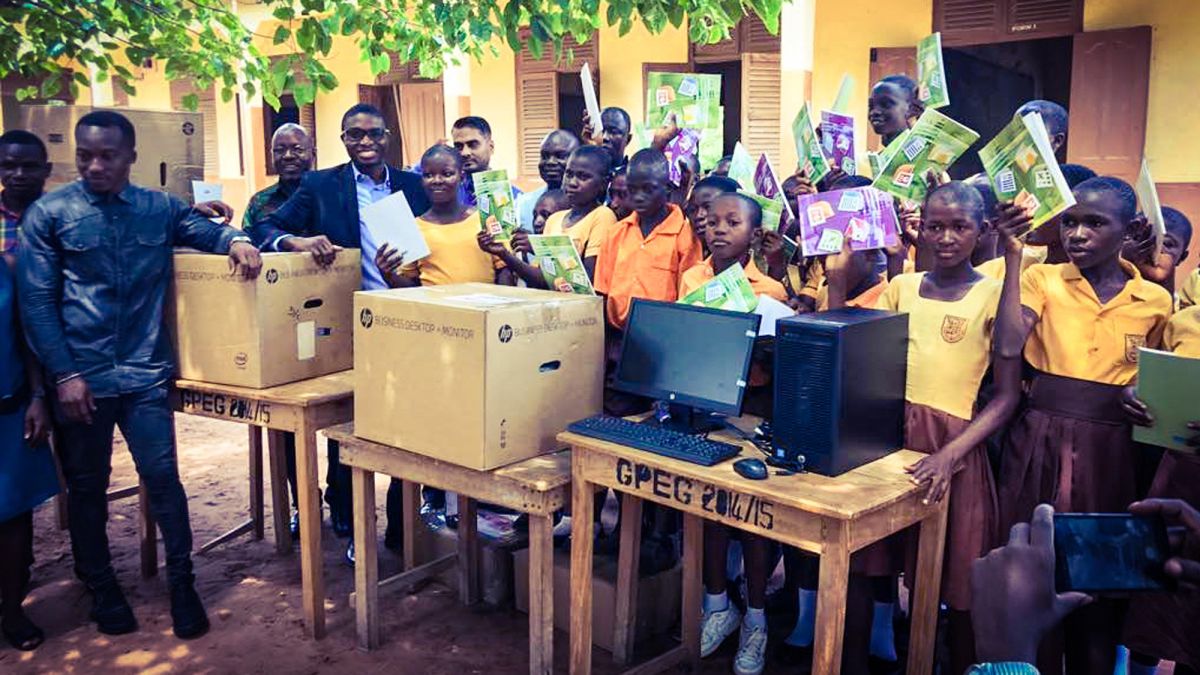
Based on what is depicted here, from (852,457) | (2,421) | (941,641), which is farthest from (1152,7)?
(2,421)

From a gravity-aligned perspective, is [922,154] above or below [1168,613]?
above

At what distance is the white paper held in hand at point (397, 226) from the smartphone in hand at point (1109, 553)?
8.34 ft

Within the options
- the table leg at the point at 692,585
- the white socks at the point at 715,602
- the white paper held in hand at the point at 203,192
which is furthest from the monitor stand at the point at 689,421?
the white paper held in hand at the point at 203,192

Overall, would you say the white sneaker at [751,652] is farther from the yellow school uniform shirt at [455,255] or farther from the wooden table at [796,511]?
the yellow school uniform shirt at [455,255]

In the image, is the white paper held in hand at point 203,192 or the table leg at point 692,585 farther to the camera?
the white paper held in hand at point 203,192

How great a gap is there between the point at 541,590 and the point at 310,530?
1.01 m

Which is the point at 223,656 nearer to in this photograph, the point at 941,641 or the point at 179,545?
the point at 179,545

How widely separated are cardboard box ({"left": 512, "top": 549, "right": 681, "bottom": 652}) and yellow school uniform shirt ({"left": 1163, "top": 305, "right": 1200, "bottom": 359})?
183cm

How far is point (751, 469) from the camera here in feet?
8.13

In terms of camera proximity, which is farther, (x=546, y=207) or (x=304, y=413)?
(x=546, y=207)

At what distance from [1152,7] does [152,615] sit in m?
7.06

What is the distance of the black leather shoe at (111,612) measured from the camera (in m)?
3.60

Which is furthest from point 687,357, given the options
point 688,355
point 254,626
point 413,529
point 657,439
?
point 254,626

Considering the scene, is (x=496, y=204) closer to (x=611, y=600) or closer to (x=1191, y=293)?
(x=611, y=600)
